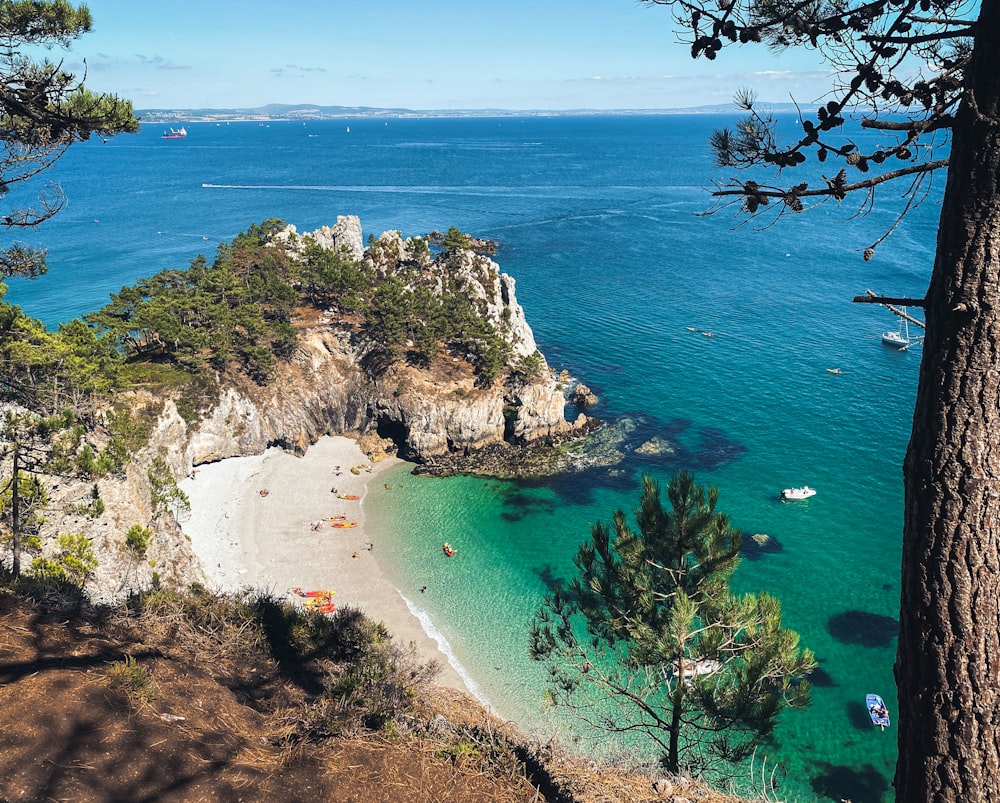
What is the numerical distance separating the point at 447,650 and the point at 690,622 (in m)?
18.6

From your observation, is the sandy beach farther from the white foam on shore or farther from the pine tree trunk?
the pine tree trunk

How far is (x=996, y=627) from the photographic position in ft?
12.3

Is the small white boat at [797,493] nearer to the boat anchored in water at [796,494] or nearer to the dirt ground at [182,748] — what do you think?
the boat anchored in water at [796,494]

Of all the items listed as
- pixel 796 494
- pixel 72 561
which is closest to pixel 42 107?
pixel 72 561

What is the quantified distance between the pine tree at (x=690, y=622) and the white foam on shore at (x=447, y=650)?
38.5 feet

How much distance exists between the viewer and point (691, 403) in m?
47.5

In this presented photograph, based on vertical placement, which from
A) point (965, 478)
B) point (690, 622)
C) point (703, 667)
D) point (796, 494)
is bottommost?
point (796, 494)

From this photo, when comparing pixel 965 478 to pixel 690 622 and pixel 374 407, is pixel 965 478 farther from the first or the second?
pixel 374 407

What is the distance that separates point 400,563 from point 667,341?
37418 millimetres

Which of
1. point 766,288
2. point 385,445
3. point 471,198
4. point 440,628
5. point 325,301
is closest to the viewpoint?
point 440,628

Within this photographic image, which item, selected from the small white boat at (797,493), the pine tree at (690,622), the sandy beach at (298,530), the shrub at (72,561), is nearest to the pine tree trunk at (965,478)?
the pine tree at (690,622)

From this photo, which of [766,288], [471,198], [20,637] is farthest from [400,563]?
[471,198]

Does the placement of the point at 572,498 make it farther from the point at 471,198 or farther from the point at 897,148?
the point at 471,198

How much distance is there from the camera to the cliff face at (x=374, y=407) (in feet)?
132
